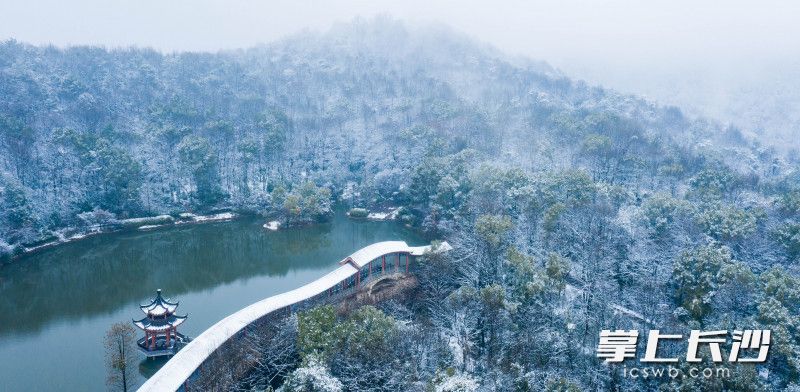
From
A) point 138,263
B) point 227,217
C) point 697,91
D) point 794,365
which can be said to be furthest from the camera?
point 697,91

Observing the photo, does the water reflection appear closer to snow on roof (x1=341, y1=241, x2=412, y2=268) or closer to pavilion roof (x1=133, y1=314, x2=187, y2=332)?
pavilion roof (x1=133, y1=314, x2=187, y2=332)

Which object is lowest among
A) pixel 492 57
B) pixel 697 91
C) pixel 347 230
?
pixel 347 230

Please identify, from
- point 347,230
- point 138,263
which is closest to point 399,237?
point 347,230

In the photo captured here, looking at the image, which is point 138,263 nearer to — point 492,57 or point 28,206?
point 28,206

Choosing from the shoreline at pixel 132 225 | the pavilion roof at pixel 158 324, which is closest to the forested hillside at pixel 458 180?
the shoreline at pixel 132 225

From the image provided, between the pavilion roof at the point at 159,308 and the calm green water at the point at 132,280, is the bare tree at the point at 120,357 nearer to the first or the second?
the calm green water at the point at 132,280

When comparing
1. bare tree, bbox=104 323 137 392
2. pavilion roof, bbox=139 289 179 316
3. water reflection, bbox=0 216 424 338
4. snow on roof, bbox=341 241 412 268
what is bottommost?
water reflection, bbox=0 216 424 338

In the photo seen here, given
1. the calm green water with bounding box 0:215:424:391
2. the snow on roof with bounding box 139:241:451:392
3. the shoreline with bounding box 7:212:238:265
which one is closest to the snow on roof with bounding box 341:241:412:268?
the snow on roof with bounding box 139:241:451:392
